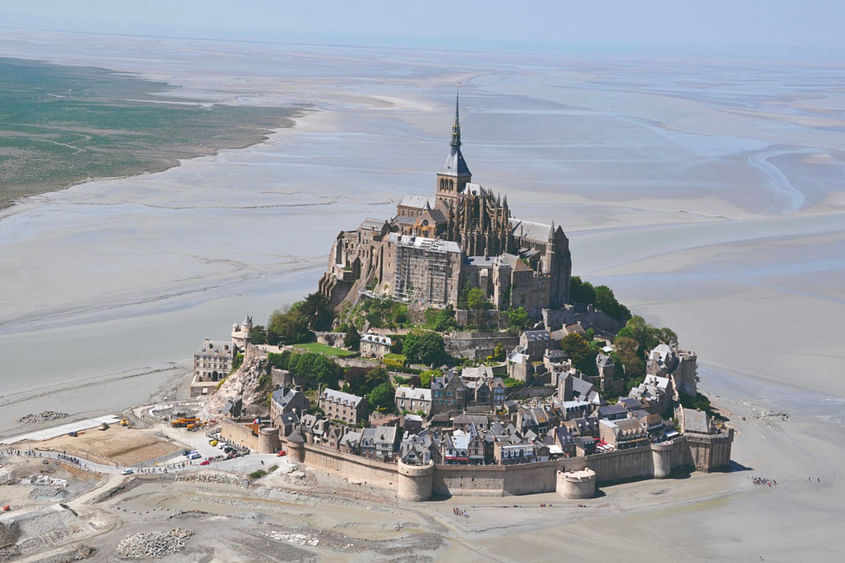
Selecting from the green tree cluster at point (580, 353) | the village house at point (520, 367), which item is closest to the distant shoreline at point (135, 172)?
the village house at point (520, 367)

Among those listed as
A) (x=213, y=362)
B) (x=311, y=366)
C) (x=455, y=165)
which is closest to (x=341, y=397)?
A: (x=311, y=366)

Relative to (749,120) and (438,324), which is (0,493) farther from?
(749,120)

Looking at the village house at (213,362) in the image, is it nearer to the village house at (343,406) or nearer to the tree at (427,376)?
the village house at (343,406)

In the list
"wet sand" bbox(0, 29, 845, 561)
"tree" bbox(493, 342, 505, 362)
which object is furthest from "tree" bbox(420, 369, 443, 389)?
"wet sand" bbox(0, 29, 845, 561)

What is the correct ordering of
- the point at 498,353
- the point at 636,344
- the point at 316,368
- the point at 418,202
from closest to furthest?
the point at 316,368 → the point at 498,353 → the point at 636,344 → the point at 418,202

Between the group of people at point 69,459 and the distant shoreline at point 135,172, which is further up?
the distant shoreline at point 135,172

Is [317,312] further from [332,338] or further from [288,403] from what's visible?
[288,403]
